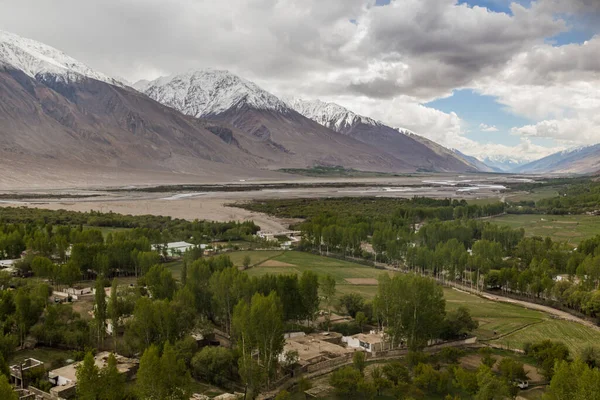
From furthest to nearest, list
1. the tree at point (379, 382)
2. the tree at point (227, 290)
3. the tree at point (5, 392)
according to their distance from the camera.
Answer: the tree at point (227, 290), the tree at point (379, 382), the tree at point (5, 392)

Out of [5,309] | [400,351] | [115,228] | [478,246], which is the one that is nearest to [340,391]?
[400,351]

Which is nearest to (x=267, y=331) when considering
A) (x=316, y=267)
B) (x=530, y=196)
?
(x=316, y=267)

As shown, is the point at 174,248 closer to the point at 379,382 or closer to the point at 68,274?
the point at 68,274

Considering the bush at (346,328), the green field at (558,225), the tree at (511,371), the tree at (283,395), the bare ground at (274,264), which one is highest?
the green field at (558,225)

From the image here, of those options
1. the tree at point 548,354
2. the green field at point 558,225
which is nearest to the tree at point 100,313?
the tree at point 548,354

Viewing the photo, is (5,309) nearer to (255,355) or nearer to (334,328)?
(255,355)

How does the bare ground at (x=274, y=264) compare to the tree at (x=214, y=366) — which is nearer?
the tree at (x=214, y=366)

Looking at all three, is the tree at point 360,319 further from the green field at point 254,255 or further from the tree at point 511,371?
the green field at point 254,255
